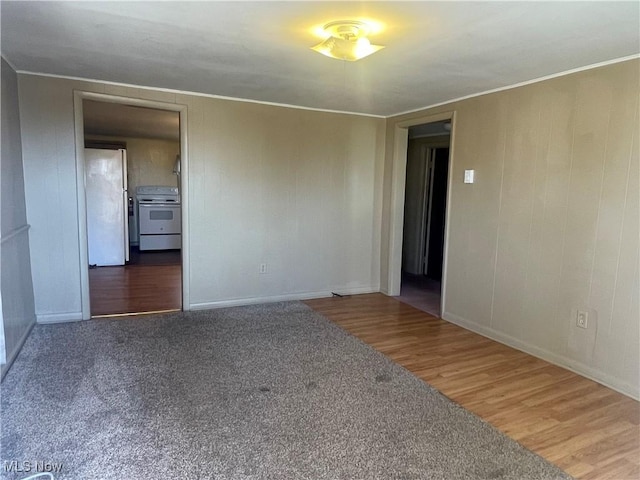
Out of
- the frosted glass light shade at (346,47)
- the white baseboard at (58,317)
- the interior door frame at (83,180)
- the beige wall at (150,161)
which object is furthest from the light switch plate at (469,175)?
the beige wall at (150,161)

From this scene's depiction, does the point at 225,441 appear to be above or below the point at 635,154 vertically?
below

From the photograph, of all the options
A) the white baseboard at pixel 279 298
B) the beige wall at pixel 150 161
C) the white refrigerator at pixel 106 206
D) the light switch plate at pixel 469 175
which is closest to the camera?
the light switch plate at pixel 469 175

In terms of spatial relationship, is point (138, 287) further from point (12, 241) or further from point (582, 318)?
point (582, 318)

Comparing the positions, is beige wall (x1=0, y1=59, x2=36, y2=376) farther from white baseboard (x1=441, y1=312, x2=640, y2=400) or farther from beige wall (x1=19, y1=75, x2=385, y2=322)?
white baseboard (x1=441, y1=312, x2=640, y2=400)

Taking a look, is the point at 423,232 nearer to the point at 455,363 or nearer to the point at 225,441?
the point at 455,363

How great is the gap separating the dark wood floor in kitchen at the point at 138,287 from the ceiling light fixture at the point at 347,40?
3.18 m

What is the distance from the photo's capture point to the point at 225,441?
2131mm

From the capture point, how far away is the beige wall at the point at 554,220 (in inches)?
109

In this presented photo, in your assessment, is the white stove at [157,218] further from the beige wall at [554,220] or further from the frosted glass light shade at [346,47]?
the frosted glass light shade at [346,47]

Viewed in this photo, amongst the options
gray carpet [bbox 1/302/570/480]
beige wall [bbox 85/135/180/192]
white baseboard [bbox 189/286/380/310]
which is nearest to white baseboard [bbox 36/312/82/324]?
gray carpet [bbox 1/302/570/480]

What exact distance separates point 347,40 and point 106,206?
18.1ft

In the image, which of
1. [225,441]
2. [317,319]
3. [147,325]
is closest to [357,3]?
[225,441]

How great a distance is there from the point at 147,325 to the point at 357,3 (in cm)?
324

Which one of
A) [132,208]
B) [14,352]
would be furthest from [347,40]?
[132,208]
